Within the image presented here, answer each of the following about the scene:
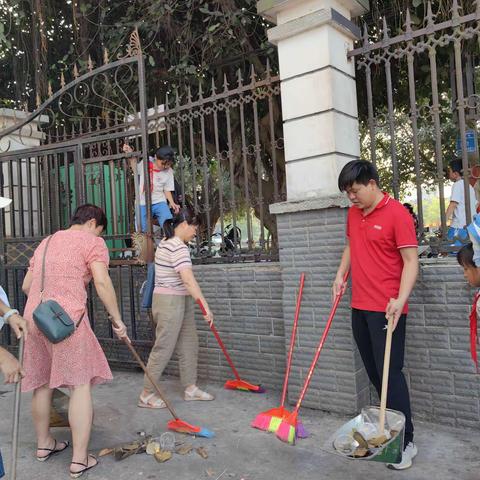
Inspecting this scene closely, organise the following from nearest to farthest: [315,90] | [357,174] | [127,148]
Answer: [357,174] → [315,90] → [127,148]

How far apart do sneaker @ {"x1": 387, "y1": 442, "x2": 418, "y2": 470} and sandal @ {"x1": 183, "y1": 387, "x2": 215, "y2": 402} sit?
68.4 inches

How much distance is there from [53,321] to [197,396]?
1.76 metres

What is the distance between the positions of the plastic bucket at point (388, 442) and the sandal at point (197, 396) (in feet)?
5.74

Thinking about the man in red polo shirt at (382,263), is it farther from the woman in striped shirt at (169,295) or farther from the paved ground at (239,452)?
the woman in striped shirt at (169,295)

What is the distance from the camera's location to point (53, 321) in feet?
9.65

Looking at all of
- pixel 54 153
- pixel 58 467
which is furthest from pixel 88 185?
pixel 58 467

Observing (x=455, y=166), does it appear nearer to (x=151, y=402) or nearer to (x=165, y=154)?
(x=165, y=154)

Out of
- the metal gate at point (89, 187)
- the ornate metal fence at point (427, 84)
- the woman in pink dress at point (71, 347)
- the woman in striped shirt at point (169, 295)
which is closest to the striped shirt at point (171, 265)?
the woman in striped shirt at point (169, 295)

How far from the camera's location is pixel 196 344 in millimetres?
4363

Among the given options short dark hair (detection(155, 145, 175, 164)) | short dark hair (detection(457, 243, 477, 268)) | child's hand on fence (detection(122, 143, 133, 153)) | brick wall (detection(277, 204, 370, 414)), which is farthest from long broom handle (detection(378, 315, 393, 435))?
child's hand on fence (detection(122, 143, 133, 153))

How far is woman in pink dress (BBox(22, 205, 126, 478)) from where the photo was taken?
3.10 meters

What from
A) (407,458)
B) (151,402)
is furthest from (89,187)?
(407,458)

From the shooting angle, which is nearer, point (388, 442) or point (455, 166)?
point (388, 442)

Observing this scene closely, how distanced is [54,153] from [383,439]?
446cm
